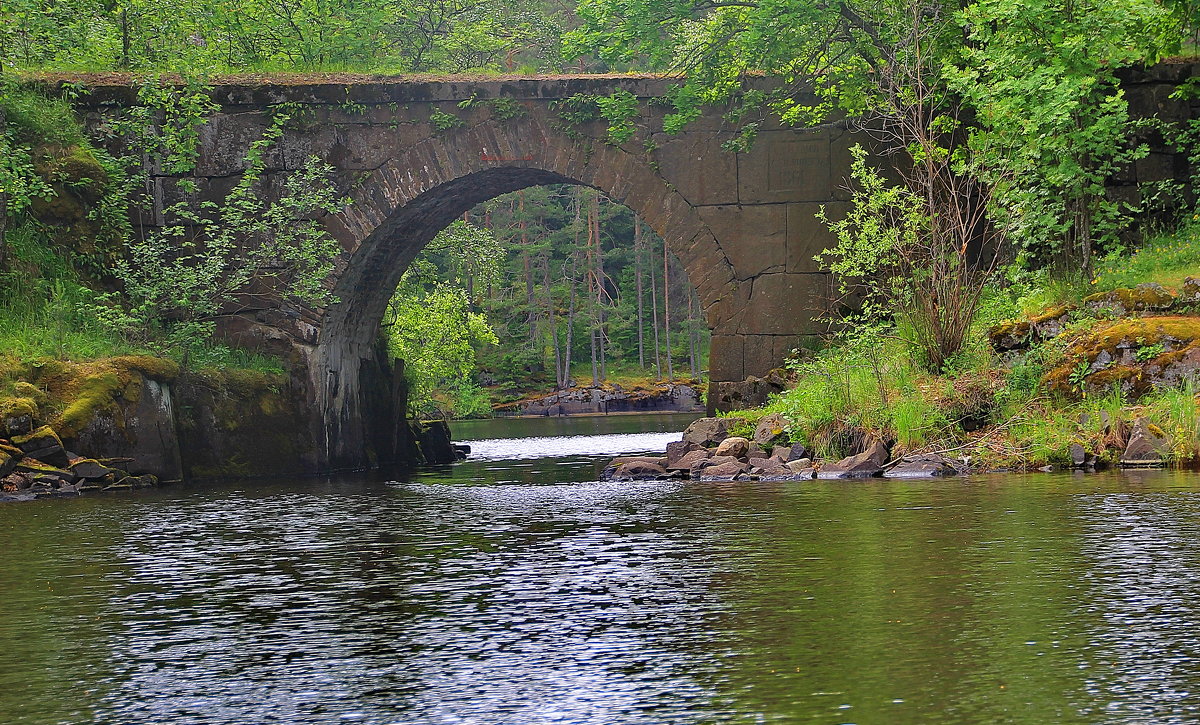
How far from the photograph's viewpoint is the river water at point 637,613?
5121mm

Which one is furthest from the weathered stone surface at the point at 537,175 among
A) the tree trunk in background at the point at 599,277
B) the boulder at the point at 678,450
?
the tree trunk in background at the point at 599,277

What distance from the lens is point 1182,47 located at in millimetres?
18594

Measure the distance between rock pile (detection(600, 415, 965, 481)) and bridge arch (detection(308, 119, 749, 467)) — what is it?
2.38m

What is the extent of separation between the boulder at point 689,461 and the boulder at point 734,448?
141 millimetres

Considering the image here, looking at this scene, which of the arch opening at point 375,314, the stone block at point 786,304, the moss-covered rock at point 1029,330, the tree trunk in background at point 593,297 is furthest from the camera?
the tree trunk in background at point 593,297

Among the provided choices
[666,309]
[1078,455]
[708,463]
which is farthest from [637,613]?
[666,309]

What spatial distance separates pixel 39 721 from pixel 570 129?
48.8ft

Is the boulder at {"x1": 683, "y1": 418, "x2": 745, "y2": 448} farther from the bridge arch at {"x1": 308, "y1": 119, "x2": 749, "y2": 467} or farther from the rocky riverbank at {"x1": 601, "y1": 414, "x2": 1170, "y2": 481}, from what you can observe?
the bridge arch at {"x1": 308, "y1": 119, "x2": 749, "y2": 467}

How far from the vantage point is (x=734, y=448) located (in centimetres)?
1612

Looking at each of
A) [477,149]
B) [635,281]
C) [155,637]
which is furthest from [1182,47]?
[635,281]

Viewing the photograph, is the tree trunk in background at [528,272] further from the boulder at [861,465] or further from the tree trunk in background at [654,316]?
the boulder at [861,465]

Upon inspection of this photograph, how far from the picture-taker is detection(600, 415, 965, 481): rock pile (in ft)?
47.1

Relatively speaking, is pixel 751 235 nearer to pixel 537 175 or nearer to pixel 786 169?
pixel 786 169

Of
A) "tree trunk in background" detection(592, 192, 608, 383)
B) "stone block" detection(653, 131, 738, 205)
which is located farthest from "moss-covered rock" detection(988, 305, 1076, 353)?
"tree trunk in background" detection(592, 192, 608, 383)
